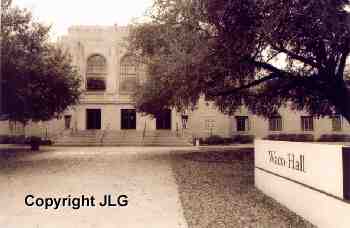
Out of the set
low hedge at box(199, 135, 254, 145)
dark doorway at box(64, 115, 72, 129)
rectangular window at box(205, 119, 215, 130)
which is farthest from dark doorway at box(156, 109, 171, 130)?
dark doorway at box(64, 115, 72, 129)

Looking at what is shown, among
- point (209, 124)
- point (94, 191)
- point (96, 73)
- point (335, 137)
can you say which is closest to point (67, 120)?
point (96, 73)

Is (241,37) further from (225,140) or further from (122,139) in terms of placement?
(225,140)

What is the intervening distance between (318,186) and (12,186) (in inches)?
324

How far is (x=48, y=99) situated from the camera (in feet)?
74.8

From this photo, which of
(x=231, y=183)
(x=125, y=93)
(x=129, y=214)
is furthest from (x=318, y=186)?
(x=125, y=93)

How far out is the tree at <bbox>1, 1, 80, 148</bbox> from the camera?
1714 centimetres

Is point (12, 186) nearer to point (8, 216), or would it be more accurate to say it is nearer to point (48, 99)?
point (8, 216)

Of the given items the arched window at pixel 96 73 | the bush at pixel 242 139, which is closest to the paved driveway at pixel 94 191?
the bush at pixel 242 139

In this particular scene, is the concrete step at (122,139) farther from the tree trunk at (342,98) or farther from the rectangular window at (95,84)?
the tree trunk at (342,98)

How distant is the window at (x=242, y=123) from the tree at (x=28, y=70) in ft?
71.5

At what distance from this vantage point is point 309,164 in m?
6.90

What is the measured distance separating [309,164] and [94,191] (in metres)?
5.75

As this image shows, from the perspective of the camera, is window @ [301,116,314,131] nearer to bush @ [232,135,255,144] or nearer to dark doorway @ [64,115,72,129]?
bush @ [232,135,255,144]

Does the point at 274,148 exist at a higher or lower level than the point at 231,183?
higher
